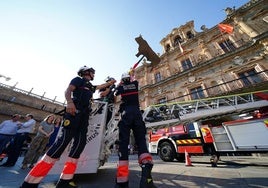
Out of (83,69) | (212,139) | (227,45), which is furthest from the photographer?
(227,45)

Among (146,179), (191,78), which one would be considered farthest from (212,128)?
(191,78)

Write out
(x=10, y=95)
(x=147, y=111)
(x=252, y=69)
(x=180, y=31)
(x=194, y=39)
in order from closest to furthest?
(x=147, y=111) < (x=252, y=69) < (x=194, y=39) < (x=180, y=31) < (x=10, y=95)

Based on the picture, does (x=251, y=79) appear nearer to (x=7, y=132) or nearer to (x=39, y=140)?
(x=39, y=140)

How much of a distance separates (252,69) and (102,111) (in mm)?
15985

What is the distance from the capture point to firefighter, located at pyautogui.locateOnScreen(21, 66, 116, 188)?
193 centimetres

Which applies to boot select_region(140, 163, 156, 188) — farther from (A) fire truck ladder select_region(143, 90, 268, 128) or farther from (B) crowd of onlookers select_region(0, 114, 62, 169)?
(B) crowd of onlookers select_region(0, 114, 62, 169)

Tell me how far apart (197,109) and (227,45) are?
48.6 feet

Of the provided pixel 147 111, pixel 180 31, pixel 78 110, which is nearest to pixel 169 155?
pixel 147 111

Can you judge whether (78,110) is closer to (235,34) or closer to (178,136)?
(178,136)

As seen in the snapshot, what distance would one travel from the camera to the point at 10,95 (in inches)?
989

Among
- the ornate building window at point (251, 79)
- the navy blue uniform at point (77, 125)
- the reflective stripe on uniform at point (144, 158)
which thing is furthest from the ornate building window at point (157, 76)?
the reflective stripe on uniform at point (144, 158)

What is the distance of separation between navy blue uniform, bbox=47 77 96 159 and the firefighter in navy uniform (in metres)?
0.66

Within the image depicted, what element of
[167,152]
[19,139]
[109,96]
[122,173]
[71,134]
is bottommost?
[122,173]

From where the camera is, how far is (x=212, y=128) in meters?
6.70
